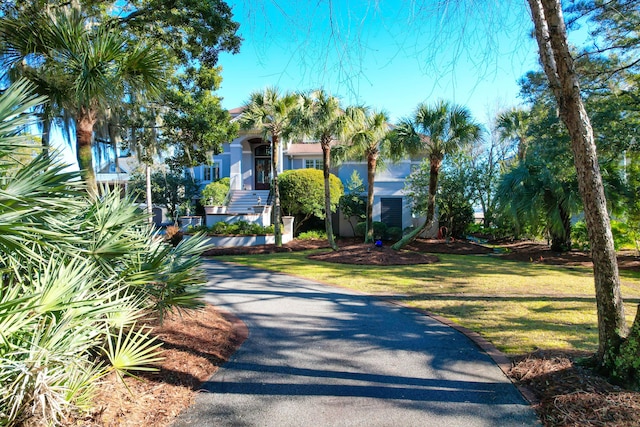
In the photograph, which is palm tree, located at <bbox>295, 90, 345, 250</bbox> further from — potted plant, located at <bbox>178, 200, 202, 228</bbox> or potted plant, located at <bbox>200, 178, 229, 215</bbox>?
potted plant, located at <bbox>200, 178, 229, 215</bbox>

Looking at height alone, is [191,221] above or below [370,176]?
below

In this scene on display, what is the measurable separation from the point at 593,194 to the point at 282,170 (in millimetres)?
22448

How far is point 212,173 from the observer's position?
29.8 metres

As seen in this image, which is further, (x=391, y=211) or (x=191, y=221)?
(x=391, y=211)

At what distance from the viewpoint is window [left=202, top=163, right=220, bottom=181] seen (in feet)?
96.5

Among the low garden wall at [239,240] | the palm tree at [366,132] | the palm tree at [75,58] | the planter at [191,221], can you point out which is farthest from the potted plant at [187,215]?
the palm tree at [75,58]

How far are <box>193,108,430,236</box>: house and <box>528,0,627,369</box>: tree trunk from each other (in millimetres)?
17516

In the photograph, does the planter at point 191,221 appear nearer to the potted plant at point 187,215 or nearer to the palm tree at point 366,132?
the potted plant at point 187,215

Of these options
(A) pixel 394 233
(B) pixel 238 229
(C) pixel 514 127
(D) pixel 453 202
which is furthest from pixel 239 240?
(C) pixel 514 127

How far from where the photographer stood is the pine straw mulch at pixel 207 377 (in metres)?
3.32

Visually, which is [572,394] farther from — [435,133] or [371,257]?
[435,133]

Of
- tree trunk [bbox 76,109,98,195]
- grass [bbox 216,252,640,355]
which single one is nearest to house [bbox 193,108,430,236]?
grass [bbox 216,252,640,355]

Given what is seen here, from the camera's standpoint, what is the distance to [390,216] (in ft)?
79.9

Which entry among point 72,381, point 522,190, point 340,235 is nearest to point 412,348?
point 72,381
